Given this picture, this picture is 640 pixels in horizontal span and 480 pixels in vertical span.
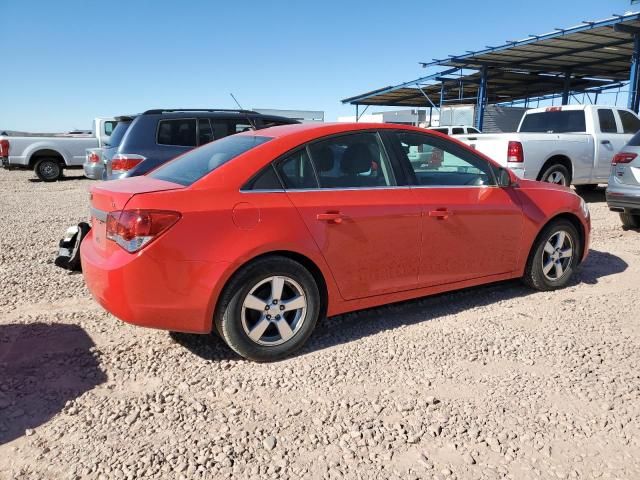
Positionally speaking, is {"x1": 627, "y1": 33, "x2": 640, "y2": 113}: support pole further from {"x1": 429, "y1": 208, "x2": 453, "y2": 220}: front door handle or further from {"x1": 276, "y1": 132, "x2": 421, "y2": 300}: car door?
{"x1": 276, "y1": 132, "x2": 421, "y2": 300}: car door

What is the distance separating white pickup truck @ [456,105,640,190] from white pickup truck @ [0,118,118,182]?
12.2m

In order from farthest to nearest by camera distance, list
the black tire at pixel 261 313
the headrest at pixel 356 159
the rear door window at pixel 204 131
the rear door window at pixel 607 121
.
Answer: the rear door window at pixel 607 121 < the rear door window at pixel 204 131 < the headrest at pixel 356 159 < the black tire at pixel 261 313

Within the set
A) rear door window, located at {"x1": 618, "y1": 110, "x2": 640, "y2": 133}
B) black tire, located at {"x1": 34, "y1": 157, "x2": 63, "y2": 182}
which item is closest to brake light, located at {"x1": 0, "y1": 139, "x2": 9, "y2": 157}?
black tire, located at {"x1": 34, "y1": 157, "x2": 63, "y2": 182}

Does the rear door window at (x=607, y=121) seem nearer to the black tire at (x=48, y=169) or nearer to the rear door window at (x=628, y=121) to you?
the rear door window at (x=628, y=121)

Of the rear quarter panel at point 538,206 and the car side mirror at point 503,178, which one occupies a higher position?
the car side mirror at point 503,178

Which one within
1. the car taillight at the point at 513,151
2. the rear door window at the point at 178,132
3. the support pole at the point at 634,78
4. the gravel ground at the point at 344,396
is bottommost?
the gravel ground at the point at 344,396

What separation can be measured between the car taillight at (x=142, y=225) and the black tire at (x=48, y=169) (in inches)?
621

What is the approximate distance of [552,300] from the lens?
4.58m

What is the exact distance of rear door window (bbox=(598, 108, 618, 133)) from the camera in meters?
10.4

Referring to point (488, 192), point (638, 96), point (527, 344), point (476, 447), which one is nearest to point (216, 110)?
point (488, 192)

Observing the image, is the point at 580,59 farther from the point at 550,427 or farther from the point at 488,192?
the point at 550,427

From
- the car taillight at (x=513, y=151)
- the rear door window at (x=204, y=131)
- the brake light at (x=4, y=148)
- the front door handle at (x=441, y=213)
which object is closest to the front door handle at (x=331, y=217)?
the front door handle at (x=441, y=213)

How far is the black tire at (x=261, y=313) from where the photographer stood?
317 cm

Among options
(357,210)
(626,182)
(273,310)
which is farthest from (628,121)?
(273,310)
